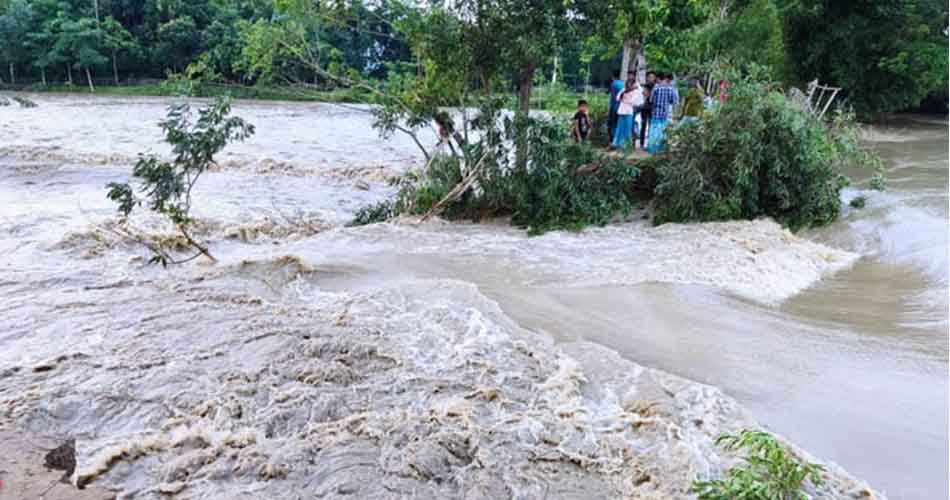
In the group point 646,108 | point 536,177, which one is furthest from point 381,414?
point 646,108

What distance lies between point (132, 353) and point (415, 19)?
606 cm

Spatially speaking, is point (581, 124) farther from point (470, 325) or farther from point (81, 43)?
point (81, 43)

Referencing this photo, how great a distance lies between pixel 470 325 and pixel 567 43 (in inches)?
207

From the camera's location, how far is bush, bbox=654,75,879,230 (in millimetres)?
9156

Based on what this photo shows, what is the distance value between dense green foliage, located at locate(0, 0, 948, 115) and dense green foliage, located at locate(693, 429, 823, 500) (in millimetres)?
6685

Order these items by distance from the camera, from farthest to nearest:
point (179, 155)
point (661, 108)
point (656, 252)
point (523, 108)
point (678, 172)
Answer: point (661, 108), point (523, 108), point (678, 172), point (656, 252), point (179, 155)

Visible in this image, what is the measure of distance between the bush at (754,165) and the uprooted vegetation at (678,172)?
0.01m

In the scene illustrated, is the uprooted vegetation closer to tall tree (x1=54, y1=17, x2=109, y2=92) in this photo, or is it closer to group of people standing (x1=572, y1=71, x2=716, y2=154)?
group of people standing (x1=572, y1=71, x2=716, y2=154)

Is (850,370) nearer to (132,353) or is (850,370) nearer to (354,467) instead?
(354,467)

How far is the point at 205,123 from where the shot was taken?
743 cm

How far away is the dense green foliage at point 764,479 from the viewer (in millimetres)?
3156

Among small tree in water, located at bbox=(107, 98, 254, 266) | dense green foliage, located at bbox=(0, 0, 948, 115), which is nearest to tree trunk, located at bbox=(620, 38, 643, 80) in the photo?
dense green foliage, located at bbox=(0, 0, 948, 115)

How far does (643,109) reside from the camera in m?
11.0

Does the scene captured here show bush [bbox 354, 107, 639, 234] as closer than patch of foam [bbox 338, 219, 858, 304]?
No
